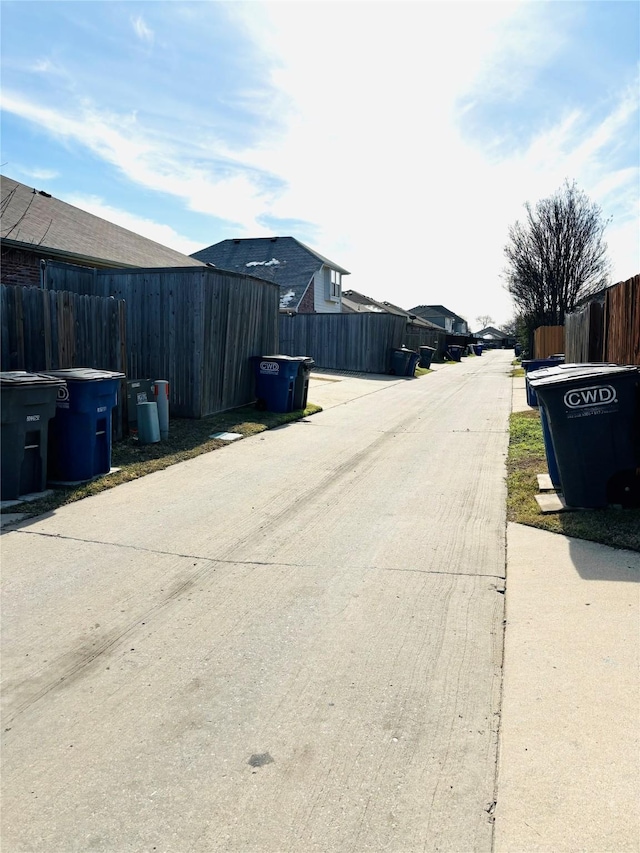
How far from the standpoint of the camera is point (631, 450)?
241 inches

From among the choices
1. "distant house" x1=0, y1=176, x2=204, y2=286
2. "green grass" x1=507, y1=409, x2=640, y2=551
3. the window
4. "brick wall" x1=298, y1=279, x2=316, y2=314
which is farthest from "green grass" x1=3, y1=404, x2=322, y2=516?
the window

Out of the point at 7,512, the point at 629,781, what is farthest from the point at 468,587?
the point at 7,512

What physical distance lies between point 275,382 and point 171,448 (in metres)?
4.67

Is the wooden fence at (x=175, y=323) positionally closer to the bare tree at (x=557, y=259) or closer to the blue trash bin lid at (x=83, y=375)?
the blue trash bin lid at (x=83, y=375)

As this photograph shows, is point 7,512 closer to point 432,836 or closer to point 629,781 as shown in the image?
point 432,836

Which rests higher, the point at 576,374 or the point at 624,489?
the point at 576,374

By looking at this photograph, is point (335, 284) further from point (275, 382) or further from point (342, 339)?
point (275, 382)

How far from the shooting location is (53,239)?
14641mm

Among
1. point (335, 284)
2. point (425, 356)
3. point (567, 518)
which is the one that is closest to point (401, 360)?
point (425, 356)

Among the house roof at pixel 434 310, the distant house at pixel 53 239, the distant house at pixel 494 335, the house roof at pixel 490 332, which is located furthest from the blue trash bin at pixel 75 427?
the house roof at pixel 490 332

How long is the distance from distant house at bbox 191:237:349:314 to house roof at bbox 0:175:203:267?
1542 centimetres

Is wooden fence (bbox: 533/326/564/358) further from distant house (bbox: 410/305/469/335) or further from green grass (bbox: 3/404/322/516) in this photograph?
distant house (bbox: 410/305/469/335)

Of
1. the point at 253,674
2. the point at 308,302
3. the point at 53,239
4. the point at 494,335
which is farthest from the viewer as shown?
the point at 494,335

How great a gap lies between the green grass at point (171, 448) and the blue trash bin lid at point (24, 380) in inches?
47.9
